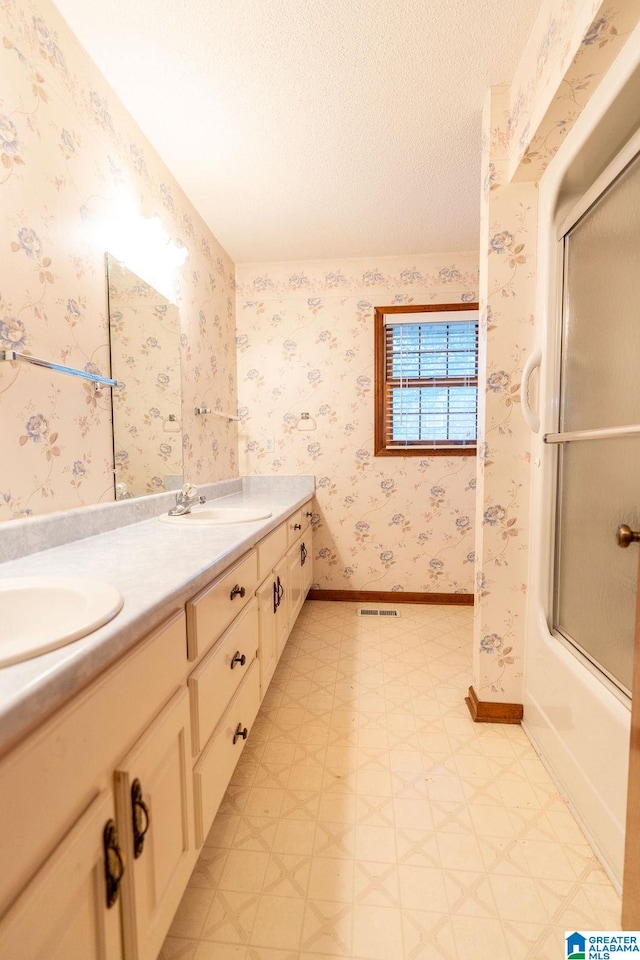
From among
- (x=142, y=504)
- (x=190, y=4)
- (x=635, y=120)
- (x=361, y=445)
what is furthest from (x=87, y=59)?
(x=361, y=445)

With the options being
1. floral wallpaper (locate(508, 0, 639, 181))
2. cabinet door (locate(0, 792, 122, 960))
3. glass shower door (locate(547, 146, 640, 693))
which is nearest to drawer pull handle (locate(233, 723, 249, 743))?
cabinet door (locate(0, 792, 122, 960))

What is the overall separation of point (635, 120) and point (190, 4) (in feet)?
3.99

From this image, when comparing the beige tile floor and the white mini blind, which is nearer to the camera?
the beige tile floor

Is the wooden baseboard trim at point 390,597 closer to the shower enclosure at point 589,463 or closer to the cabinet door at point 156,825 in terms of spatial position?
the shower enclosure at point 589,463

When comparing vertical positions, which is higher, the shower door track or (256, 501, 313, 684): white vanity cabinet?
the shower door track

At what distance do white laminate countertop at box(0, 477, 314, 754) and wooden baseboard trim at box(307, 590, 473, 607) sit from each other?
1.28m

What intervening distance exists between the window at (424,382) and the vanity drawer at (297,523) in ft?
2.14

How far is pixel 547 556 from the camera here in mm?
1420

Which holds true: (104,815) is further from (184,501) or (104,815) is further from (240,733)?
(184,501)

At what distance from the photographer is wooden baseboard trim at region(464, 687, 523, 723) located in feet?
5.20

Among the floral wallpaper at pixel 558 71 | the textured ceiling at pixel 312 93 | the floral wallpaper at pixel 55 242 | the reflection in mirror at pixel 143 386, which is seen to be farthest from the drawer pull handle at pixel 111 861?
the textured ceiling at pixel 312 93

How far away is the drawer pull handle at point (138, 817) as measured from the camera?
64 centimetres

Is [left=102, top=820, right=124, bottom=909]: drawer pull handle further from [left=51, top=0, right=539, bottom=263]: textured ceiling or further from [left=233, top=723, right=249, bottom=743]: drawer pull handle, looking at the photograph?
[left=51, top=0, right=539, bottom=263]: textured ceiling

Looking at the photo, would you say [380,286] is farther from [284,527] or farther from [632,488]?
[632,488]
